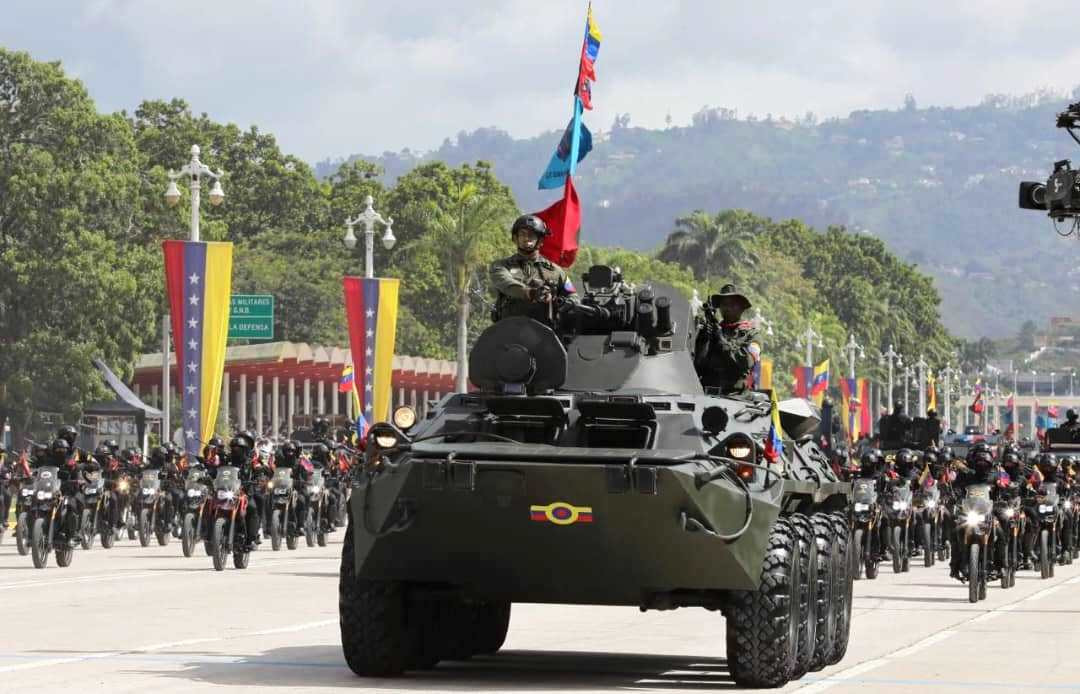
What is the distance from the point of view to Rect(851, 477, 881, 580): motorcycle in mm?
29078

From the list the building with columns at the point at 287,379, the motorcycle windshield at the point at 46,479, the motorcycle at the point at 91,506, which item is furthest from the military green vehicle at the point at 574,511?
the building with columns at the point at 287,379

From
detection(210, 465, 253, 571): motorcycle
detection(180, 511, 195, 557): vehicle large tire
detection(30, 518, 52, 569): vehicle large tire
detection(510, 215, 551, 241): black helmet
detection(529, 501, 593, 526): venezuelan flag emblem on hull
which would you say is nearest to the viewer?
detection(529, 501, 593, 526): venezuelan flag emblem on hull

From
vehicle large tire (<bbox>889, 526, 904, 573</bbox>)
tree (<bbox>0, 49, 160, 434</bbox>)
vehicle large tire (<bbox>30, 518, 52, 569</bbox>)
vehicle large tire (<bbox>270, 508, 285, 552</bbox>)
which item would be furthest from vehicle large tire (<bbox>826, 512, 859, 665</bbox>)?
tree (<bbox>0, 49, 160, 434</bbox>)

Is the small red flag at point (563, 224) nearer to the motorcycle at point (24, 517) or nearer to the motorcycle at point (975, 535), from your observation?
the motorcycle at point (975, 535)

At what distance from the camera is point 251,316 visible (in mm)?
52062

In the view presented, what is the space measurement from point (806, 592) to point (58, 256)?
54.6m

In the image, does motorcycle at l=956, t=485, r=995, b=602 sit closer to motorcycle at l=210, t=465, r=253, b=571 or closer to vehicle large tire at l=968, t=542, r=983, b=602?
vehicle large tire at l=968, t=542, r=983, b=602

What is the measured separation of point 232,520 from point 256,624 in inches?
382

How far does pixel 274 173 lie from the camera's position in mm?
108188

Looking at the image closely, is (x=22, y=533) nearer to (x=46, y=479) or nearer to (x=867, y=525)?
(x=46, y=479)

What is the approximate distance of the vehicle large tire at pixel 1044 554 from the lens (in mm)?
30359

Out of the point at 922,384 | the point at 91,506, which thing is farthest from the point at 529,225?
the point at 922,384

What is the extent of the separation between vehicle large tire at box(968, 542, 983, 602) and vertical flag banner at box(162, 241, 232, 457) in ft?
55.0

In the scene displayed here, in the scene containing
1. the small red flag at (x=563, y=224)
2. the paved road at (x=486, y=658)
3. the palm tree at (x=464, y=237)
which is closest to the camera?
the paved road at (x=486, y=658)
